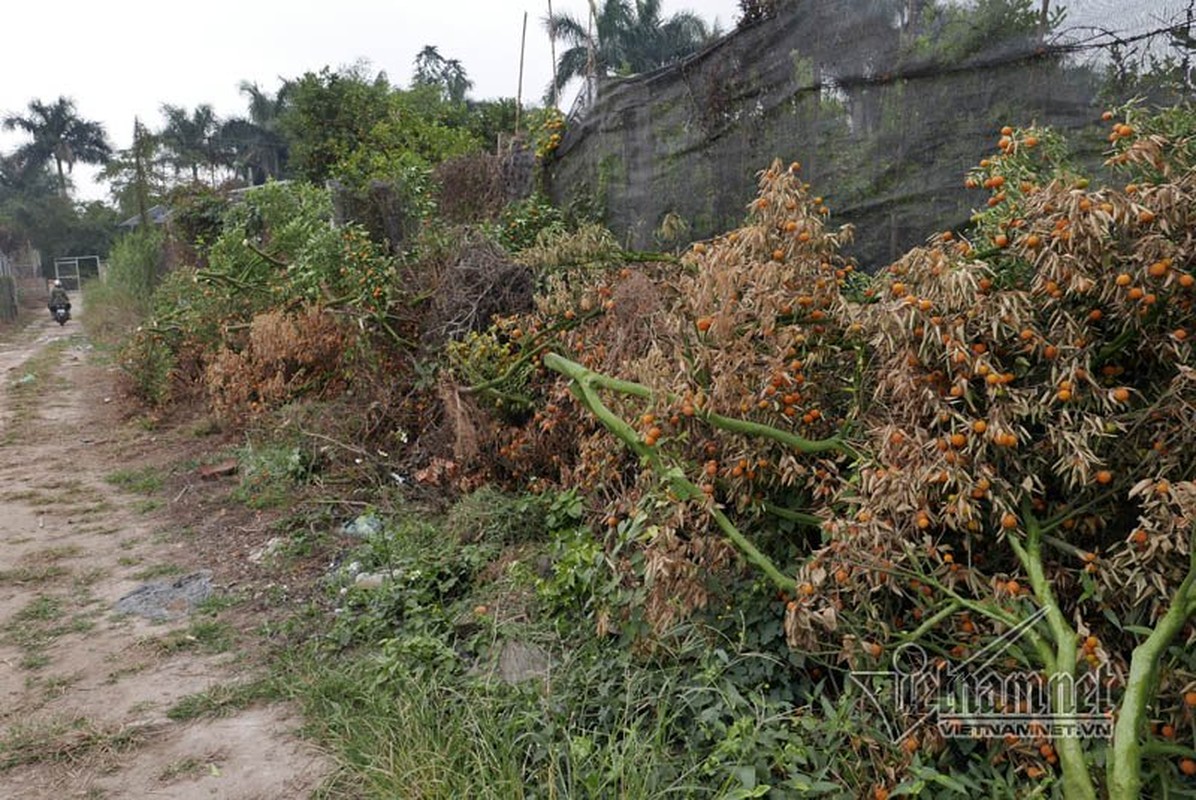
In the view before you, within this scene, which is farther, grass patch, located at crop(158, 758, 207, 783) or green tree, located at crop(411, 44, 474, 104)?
green tree, located at crop(411, 44, 474, 104)

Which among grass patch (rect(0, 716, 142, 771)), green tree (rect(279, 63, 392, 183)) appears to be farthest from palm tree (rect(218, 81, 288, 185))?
grass patch (rect(0, 716, 142, 771))

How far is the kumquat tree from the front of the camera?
83.6 inches

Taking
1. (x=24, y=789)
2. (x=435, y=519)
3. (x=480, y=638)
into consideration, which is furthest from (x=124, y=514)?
(x=480, y=638)

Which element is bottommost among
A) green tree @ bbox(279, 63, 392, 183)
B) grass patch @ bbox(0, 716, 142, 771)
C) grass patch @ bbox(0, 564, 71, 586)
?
grass patch @ bbox(0, 716, 142, 771)

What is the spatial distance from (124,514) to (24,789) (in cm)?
337

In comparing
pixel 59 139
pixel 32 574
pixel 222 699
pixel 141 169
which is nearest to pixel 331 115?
pixel 141 169

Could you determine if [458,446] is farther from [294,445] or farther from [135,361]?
[135,361]

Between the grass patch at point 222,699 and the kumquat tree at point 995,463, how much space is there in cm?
168

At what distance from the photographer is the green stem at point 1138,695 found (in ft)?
5.77

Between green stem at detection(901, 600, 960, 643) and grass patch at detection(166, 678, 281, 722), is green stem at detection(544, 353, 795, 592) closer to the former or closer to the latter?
green stem at detection(901, 600, 960, 643)

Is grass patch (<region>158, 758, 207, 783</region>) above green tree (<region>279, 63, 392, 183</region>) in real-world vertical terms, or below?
below

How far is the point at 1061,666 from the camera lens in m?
2.03

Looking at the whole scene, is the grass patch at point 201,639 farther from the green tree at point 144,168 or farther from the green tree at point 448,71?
the green tree at point 448,71

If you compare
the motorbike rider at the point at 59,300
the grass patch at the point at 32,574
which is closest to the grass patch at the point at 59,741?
the grass patch at the point at 32,574
